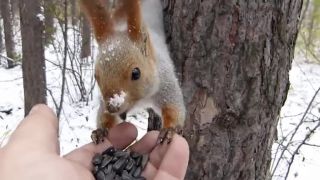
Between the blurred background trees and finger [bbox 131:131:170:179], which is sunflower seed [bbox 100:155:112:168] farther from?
the blurred background trees

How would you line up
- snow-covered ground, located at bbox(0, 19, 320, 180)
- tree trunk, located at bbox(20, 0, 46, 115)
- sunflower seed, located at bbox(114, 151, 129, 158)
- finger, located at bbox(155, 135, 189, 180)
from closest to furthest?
finger, located at bbox(155, 135, 189, 180)
sunflower seed, located at bbox(114, 151, 129, 158)
tree trunk, located at bbox(20, 0, 46, 115)
snow-covered ground, located at bbox(0, 19, 320, 180)

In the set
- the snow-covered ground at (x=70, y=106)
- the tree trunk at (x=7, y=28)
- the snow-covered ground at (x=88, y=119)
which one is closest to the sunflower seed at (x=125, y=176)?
the snow-covered ground at (x=88, y=119)

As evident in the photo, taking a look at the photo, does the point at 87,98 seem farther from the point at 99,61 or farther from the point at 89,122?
the point at 99,61

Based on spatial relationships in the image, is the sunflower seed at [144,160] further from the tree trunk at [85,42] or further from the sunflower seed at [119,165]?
the tree trunk at [85,42]

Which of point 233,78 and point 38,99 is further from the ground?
point 233,78

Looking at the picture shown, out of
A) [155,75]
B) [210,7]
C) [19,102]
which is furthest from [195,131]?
[19,102]

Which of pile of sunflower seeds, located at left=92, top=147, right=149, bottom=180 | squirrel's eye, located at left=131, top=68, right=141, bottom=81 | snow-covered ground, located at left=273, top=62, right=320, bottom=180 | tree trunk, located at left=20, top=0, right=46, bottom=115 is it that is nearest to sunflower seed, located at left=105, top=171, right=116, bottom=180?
pile of sunflower seeds, located at left=92, top=147, right=149, bottom=180
